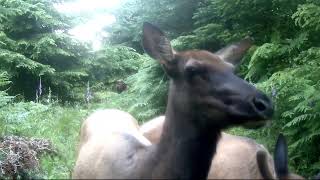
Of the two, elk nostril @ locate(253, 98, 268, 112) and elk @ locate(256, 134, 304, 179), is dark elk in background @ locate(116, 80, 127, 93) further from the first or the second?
elk nostril @ locate(253, 98, 268, 112)

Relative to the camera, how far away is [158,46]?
5.25m

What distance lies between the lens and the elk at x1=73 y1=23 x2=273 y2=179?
485 centimetres

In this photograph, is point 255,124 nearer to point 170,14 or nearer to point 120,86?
point 170,14

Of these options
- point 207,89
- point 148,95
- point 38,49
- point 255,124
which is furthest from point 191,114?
point 38,49

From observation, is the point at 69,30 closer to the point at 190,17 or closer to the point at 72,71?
the point at 72,71

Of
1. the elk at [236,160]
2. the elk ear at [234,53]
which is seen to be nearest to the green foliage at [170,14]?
the elk at [236,160]

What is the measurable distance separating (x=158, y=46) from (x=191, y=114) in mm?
659

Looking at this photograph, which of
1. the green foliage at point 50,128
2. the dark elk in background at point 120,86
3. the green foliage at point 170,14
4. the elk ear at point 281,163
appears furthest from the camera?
the dark elk in background at point 120,86

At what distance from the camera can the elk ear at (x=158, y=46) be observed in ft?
17.2

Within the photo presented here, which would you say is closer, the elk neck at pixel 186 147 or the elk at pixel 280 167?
the elk neck at pixel 186 147

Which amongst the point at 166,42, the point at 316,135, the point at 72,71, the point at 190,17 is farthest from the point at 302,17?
the point at 72,71

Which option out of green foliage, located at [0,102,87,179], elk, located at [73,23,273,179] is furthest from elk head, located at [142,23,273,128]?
green foliage, located at [0,102,87,179]

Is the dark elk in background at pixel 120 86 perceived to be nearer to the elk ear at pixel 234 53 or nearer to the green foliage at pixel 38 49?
the green foliage at pixel 38 49

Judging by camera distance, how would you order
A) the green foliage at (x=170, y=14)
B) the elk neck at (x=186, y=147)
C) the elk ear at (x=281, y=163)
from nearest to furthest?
the elk neck at (x=186, y=147), the elk ear at (x=281, y=163), the green foliage at (x=170, y=14)
